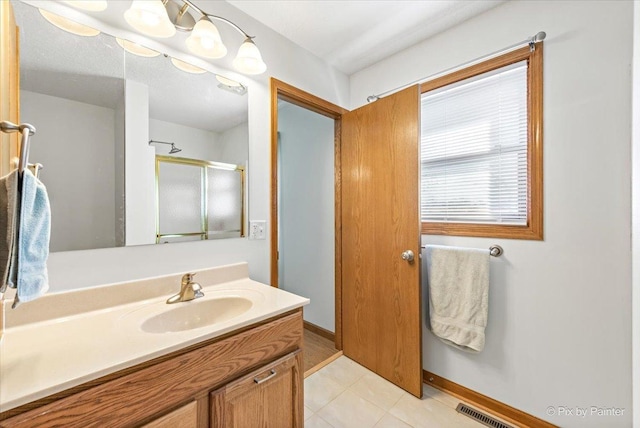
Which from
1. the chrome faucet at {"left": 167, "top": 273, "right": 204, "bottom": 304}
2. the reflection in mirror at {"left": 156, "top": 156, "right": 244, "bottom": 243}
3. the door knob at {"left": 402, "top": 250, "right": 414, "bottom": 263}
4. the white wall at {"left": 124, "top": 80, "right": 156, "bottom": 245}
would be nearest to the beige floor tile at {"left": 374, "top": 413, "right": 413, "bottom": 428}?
the door knob at {"left": 402, "top": 250, "right": 414, "bottom": 263}

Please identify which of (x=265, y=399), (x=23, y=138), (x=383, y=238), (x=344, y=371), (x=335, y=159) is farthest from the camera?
(x=335, y=159)

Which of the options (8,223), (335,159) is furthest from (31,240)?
(335,159)

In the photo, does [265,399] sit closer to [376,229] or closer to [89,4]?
[376,229]

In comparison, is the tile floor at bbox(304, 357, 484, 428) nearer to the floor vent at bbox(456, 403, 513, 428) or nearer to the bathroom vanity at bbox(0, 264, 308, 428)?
the floor vent at bbox(456, 403, 513, 428)

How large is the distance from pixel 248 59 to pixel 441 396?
2.33 metres

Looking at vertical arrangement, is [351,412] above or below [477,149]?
below

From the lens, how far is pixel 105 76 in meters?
1.08

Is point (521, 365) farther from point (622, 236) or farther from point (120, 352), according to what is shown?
point (120, 352)

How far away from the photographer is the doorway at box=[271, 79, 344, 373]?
220cm

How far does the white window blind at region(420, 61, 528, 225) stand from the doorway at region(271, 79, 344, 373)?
0.76 meters

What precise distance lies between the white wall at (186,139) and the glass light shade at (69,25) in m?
0.37

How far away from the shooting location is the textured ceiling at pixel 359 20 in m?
1.47

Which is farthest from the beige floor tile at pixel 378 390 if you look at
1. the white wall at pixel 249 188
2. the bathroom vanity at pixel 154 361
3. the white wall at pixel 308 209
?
the white wall at pixel 249 188

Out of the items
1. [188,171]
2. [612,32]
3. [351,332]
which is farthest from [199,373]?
[612,32]
